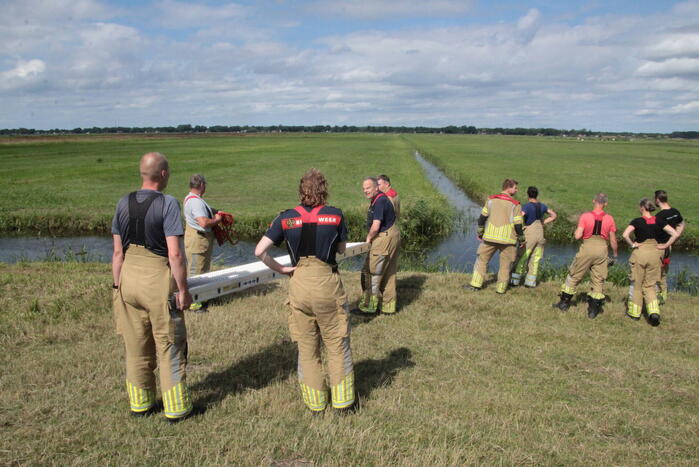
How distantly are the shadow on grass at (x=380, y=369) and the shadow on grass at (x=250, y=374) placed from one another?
2.77ft

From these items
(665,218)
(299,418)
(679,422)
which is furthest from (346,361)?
(665,218)

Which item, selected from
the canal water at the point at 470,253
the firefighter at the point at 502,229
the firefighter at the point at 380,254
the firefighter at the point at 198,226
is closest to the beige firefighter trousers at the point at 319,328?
the firefighter at the point at 380,254

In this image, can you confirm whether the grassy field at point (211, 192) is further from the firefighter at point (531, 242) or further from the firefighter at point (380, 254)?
the firefighter at point (380, 254)

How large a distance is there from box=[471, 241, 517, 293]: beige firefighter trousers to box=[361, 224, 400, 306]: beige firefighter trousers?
234cm

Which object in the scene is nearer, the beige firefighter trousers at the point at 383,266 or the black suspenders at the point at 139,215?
the black suspenders at the point at 139,215

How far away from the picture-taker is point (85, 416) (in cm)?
446

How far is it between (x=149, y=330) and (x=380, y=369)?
2787 millimetres

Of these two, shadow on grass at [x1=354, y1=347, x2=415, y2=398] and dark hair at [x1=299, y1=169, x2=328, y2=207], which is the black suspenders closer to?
dark hair at [x1=299, y1=169, x2=328, y2=207]

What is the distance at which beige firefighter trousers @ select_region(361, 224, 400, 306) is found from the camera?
25.3ft

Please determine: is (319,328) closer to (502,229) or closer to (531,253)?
(502,229)

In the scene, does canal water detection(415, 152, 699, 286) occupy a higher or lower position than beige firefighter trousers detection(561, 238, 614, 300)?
lower

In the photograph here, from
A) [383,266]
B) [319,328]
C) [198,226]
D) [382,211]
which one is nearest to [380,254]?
[383,266]

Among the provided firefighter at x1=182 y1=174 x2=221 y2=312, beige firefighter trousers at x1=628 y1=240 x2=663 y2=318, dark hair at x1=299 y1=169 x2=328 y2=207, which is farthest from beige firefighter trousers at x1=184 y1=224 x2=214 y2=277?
beige firefighter trousers at x1=628 y1=240 x2=663 y2=318

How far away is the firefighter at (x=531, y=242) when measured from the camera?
10.1 meters
